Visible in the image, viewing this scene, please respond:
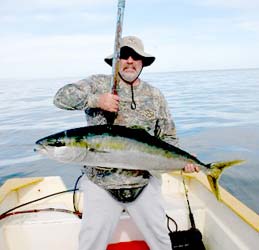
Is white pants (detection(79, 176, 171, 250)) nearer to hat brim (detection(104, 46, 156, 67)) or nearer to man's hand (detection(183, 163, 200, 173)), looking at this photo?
man's hand (detection(183, 163, 200, 173))

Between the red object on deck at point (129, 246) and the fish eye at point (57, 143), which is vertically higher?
the fish eye at point (57, 143)

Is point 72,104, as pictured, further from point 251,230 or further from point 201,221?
point 201,221

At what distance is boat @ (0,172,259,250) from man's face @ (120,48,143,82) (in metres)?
1.89

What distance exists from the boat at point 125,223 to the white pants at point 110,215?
874 mm

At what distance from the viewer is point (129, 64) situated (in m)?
3.36

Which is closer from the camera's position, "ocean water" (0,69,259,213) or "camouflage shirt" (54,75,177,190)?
"camouflage shirt" (54,75,177,190)

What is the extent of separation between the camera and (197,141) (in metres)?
15.7

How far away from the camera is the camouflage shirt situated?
10.0 ft

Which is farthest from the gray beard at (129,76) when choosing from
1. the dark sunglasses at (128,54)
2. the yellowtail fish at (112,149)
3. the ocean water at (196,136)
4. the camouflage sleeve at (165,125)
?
the ocean water at (196,136)

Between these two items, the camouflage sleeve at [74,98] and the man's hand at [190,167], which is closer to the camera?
the camouflage sleeve at [74,98]

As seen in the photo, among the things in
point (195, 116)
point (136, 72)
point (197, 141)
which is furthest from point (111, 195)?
point (195, 116)

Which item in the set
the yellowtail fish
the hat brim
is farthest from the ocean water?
the yellowtail fish

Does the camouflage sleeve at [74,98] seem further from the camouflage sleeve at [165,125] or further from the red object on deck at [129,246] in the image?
the red object on deck at [129,246]

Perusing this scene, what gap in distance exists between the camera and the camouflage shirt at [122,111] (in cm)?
306
